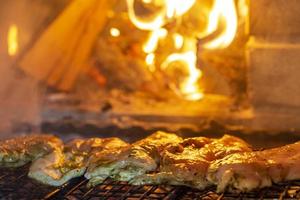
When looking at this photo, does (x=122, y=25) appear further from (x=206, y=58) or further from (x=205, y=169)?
(x=205, y=169)

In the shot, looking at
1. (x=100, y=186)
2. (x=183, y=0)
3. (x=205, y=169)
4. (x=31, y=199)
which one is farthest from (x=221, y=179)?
(x=183, y=0)

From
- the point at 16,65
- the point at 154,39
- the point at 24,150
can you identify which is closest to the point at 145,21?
the point at 154,39

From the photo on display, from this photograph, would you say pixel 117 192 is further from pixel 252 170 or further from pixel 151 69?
pixel 151 69

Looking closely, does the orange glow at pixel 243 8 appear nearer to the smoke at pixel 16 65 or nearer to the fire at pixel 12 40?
the smoke at pixel 16 65

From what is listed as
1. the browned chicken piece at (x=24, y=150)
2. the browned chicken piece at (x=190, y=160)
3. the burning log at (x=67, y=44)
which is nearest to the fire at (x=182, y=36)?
the burning log at (x=67, y=44)

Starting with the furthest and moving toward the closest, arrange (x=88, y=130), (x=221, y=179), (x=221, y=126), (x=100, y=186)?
(x=88, y=130) → (x=221, y=126) → (x=100, y=186) → (x=221, y=179)

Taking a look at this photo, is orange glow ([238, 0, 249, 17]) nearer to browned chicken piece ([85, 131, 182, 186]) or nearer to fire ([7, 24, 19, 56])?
Answer: browned chicken piece ([85, 131, 182, 186])
